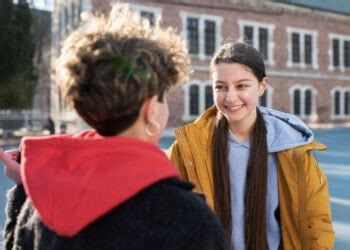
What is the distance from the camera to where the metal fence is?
18578 mm

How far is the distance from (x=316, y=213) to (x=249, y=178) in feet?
1.14

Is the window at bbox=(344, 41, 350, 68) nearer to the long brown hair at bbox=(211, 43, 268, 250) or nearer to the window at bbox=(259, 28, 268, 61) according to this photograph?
the window at bbox=(259, 28, 268, 61)

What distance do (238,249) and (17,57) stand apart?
19.4 meters

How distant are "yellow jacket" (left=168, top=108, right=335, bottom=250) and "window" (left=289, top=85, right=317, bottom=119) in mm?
24981

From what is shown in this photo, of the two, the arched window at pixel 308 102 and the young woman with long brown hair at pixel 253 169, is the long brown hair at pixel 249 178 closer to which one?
the young woman with long brown hair at pixel 253 169

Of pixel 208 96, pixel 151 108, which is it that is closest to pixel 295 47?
pixel 208 96

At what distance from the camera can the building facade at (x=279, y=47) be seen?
22.2 metres

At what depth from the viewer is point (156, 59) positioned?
109cm

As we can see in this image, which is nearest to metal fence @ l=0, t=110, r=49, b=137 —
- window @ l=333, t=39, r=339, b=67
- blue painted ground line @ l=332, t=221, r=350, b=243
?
blue painted ground line @ l=332, t=221, r=350, b=243

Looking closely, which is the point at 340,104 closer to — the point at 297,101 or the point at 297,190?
the point at 297,101

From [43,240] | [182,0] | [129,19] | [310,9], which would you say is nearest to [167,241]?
[43,240]

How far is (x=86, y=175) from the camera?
1.00 m

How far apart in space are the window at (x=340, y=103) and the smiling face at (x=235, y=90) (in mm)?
27925

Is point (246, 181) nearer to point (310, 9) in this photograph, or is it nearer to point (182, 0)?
point (182, 0)
